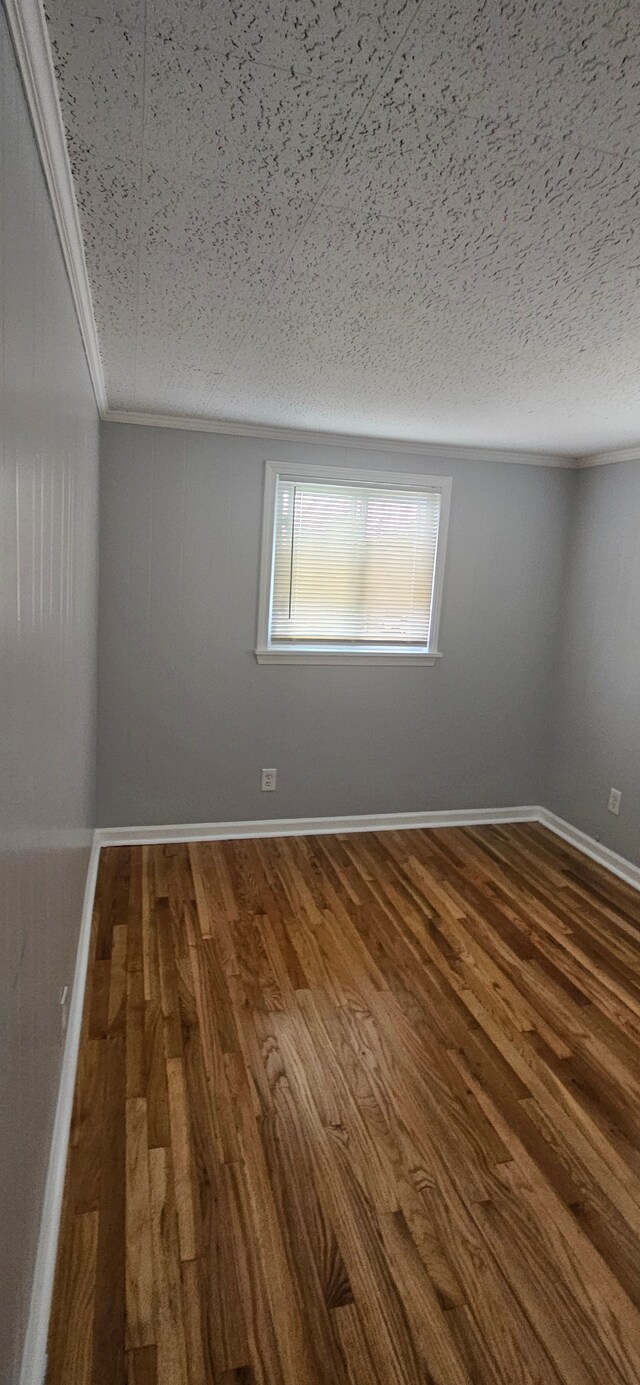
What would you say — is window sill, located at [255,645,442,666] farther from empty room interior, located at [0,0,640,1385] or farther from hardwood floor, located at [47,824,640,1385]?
hardwood floor, located at [47,824,640,1385]

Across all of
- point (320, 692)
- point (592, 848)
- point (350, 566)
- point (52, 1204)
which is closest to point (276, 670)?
point (320, 692)

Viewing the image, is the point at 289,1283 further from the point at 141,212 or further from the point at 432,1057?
the point at 141,212

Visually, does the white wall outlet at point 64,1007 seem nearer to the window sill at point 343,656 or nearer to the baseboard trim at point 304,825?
the baseboard trim at point 304,825

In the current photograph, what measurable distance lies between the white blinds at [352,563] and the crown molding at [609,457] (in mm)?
926

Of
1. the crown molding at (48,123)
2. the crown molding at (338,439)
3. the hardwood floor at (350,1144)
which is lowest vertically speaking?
the hardwood floor at (350,1144)

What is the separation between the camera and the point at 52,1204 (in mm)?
1500

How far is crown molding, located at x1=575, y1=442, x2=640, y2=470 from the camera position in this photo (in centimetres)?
348

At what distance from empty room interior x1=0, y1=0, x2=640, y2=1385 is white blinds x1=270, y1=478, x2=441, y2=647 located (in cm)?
2

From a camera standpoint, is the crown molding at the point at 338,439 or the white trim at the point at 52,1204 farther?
the crown molding at the point at 338,439

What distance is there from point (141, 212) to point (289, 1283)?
91.4 inches

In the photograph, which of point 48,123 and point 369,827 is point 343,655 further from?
point 48,123

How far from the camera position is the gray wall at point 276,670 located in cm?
333

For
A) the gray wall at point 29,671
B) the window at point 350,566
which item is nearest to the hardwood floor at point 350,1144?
A: the gray wall at point 29,671

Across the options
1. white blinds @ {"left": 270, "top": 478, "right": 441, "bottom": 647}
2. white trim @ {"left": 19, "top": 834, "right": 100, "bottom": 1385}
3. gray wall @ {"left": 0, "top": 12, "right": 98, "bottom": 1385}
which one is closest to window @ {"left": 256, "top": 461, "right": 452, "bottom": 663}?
white blinds @ {"left": 270, "top": 478, "right": 441, "bottom": 647}
